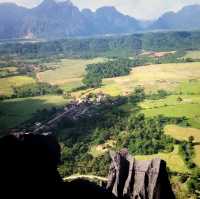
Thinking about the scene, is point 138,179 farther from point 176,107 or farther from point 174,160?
point 176,107

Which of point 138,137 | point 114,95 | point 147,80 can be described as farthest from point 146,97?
point 138,137

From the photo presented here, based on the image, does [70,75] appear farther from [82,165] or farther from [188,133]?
[82,165]

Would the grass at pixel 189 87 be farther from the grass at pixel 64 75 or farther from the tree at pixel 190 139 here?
the tree at pixel 190 139

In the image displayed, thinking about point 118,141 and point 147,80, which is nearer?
point 118,141

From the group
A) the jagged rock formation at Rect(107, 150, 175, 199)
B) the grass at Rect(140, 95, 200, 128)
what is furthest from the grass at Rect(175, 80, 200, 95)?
the jagged rock formation at Rect(107, 150, 175, 199)

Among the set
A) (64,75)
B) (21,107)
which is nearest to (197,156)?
(21,107)

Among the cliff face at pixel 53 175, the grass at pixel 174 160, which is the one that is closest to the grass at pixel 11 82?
the grass at pixel 174 160
